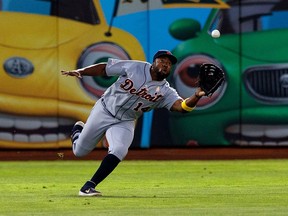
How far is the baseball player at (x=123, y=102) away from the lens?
1209 cm

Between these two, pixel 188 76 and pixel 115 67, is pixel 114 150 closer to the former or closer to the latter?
pixel 115 67

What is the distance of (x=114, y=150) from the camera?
39.8 feet

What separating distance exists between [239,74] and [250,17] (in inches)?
43.0

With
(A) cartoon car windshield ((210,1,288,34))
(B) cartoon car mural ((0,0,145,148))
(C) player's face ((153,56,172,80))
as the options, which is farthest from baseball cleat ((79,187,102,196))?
(A) cartoon car windshield ((210,1,288,34))

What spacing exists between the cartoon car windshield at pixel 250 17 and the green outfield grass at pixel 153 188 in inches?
112

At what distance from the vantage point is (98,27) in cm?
2078

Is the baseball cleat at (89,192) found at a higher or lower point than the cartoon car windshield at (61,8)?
lower

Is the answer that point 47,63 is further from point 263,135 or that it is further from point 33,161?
point 263,135

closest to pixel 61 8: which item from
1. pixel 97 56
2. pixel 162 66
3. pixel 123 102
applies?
pixel 97 56

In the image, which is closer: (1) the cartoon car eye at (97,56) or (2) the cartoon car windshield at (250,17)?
(1) the cartoon car eye at (97,56)

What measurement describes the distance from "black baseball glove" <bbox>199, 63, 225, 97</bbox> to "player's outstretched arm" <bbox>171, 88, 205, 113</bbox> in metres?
0.08

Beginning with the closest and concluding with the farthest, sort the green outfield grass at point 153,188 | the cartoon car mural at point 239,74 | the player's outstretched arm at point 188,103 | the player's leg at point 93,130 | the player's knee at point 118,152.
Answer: the green outfield grass at point 153,188, the player's outstretched arm at point 188,103, the player's knee at point 118,152, the player's leg at point 93,130, the cartoon car mural at point 239,74

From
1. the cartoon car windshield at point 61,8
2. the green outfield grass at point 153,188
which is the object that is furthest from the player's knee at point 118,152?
the cartoon car windshield at point 61,8

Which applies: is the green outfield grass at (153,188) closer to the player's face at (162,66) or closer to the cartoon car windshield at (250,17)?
the player's face at (162,66)
